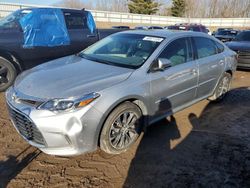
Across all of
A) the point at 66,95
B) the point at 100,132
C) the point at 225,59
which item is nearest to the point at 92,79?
the point at 66,95

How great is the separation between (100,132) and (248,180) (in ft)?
6.17

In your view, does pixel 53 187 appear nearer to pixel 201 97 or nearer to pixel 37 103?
pixel 37 103

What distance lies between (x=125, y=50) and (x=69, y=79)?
1.24m

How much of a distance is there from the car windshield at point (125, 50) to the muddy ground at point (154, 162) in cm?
125

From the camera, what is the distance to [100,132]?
9.91ft

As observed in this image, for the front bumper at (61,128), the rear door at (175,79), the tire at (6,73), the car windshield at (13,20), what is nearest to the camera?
the front bumper at (61,128)

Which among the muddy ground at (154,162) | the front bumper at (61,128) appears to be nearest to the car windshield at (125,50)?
the front bumper at (61,128)

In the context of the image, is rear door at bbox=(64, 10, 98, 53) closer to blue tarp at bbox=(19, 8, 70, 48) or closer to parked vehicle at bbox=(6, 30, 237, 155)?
blue tarp at bbox=(19, 8, 70, 48)

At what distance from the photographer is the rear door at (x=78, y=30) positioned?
22.1ft

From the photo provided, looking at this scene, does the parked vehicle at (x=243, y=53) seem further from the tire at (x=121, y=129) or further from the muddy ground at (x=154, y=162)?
the tire at (x=121, y=129)

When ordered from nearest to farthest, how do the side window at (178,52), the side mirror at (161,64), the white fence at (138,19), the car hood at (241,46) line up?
the side mirror at (161,64), the side window at (178,52), the car hood at (241,46), the white fence at (138,19)

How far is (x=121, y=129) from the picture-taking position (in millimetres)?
3295

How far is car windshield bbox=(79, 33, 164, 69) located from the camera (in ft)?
12.1

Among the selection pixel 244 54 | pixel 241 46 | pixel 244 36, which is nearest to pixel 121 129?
pixel 244 54
